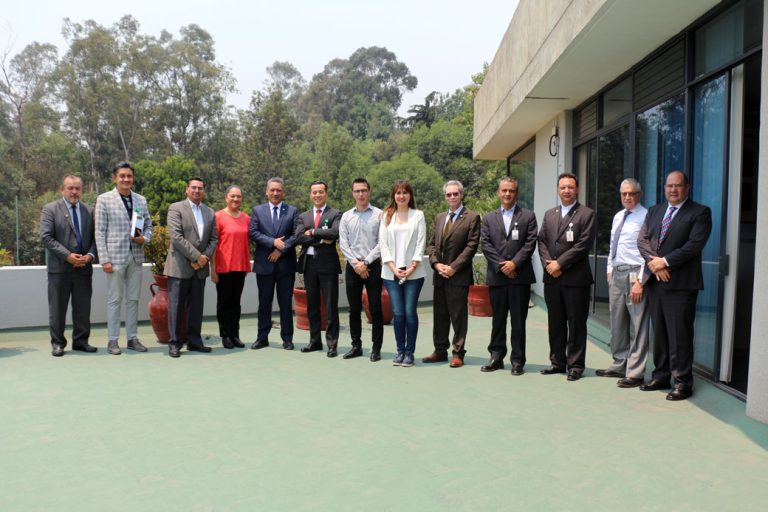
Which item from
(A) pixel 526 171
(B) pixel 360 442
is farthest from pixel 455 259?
(A) pixel 526 171

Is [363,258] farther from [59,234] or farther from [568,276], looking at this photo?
[59,234]

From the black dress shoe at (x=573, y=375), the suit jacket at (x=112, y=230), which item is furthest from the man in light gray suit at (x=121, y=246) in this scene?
the black dress shoe at (x=573, y=375)

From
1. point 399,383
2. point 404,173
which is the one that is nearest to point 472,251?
point 399,383

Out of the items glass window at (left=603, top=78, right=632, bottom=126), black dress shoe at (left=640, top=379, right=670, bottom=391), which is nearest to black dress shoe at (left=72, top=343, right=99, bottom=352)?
black dress shoe at (left=640, top=379, right=670, bottom=391)

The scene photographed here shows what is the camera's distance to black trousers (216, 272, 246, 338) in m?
6.93

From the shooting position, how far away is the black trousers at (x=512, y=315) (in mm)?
5719

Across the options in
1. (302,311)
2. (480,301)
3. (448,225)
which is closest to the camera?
(448,225)

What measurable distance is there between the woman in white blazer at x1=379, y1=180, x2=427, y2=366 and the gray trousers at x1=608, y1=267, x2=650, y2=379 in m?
1.67

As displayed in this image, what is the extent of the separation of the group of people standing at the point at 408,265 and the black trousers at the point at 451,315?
1cm

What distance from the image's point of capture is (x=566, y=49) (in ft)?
19.5

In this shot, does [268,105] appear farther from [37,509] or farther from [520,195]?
[37,509]

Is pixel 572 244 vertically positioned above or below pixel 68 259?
above

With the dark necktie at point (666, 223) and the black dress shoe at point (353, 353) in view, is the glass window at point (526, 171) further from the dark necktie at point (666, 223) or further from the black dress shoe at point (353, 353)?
the dark necktie at point (666, 223)

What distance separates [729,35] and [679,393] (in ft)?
8.56
